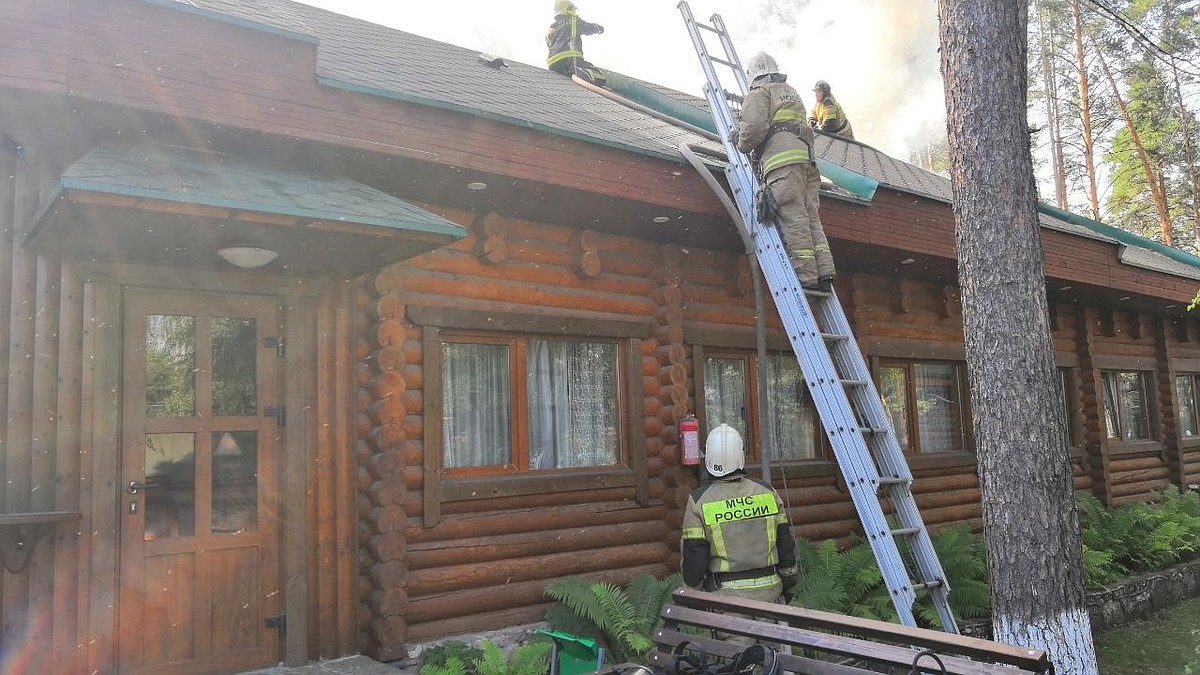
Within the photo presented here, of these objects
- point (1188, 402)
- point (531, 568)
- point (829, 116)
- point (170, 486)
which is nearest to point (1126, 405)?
point (1188, 402)

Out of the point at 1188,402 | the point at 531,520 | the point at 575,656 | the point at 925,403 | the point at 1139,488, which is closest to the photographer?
the point at 575,656

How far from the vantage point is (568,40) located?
11.5m

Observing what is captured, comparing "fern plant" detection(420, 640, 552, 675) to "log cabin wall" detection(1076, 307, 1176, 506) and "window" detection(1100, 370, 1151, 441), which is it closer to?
"log cabin wall" detection(1076, 307, 1176, 506)

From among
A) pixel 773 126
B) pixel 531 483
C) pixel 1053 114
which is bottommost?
pixel 531 483

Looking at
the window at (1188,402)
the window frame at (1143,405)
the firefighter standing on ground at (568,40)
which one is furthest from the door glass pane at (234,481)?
the window at (1188,402)

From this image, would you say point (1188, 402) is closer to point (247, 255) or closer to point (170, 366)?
point (247, 255)

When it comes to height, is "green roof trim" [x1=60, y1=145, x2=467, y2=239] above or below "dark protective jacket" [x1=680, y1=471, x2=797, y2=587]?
above

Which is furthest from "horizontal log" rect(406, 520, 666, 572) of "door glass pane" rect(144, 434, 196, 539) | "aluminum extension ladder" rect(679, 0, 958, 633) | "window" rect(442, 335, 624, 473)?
"aluminum extension ladder" rect(679, 0, 958, 633)

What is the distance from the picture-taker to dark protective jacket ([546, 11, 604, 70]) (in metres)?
11.3

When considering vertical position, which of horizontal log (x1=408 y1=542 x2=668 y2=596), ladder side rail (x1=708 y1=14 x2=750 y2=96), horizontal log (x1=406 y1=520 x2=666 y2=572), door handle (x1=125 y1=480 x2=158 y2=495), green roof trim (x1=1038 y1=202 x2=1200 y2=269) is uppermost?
ladder side rail (x1=708 y1=14 x2=750 y2=96)

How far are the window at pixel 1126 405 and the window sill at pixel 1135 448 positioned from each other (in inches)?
7.0

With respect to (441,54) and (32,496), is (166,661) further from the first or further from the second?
(441,54)

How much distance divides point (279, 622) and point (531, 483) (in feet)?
6.57

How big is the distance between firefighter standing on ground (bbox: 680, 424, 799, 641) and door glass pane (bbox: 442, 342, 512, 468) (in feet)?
7.88
